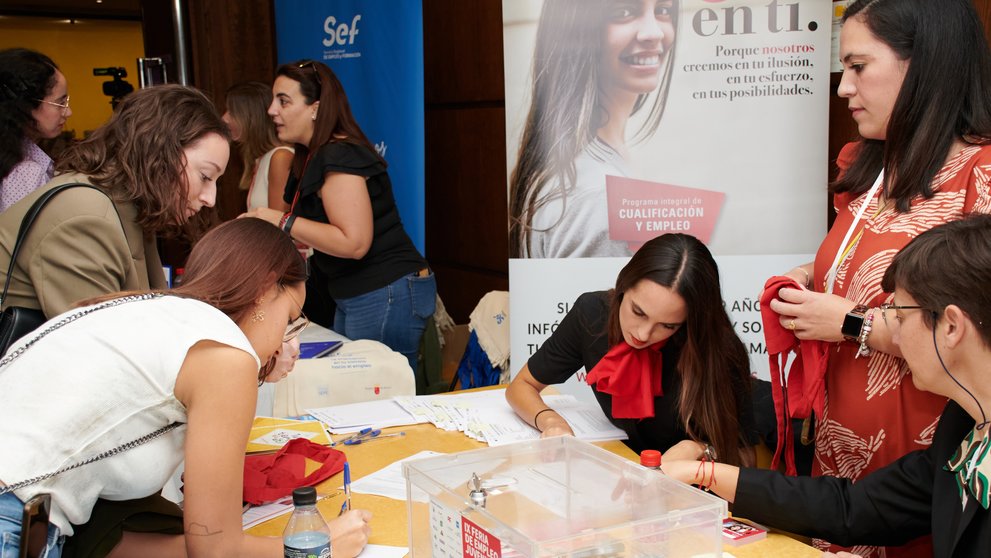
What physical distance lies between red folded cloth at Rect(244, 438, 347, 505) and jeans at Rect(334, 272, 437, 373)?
126 cm

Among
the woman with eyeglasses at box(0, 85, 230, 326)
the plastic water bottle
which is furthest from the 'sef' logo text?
the plastic water bottle

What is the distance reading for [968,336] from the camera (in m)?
1.26

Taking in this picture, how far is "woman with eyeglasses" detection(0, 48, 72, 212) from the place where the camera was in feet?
8.79

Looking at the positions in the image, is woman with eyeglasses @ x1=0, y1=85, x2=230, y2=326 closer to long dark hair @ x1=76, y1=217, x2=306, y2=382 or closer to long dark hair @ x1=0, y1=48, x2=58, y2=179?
long dark hair @ x1=76, y1=217, x2=306, y2=382

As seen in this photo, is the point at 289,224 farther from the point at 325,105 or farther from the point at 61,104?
the point at 61,104

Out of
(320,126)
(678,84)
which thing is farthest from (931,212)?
(320,126)

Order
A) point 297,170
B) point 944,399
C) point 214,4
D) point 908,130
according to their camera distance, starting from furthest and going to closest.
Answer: point 214,4
point 297,170
point 908,130
point 944,399

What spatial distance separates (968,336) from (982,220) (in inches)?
7.5

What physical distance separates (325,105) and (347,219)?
448mm

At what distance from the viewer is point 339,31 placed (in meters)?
4.28

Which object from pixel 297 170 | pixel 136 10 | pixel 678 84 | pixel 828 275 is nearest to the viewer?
pixel 828 275

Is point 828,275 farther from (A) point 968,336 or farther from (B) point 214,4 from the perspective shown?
(B) point 214,4

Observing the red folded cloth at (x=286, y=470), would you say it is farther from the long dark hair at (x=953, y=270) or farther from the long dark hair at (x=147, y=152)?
the long dark hair at (x=953, y=270)

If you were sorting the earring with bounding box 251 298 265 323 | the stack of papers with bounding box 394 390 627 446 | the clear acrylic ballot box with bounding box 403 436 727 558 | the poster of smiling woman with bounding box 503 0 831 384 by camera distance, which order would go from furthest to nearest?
the poster of smiling woman with bounding box 503 0 831 384
the stack of papers with bounding box 394 390 627 446
the earring with bounding box 251 298 265 323
the clear acrylic ballot box with bounding box 403 436 727 558
